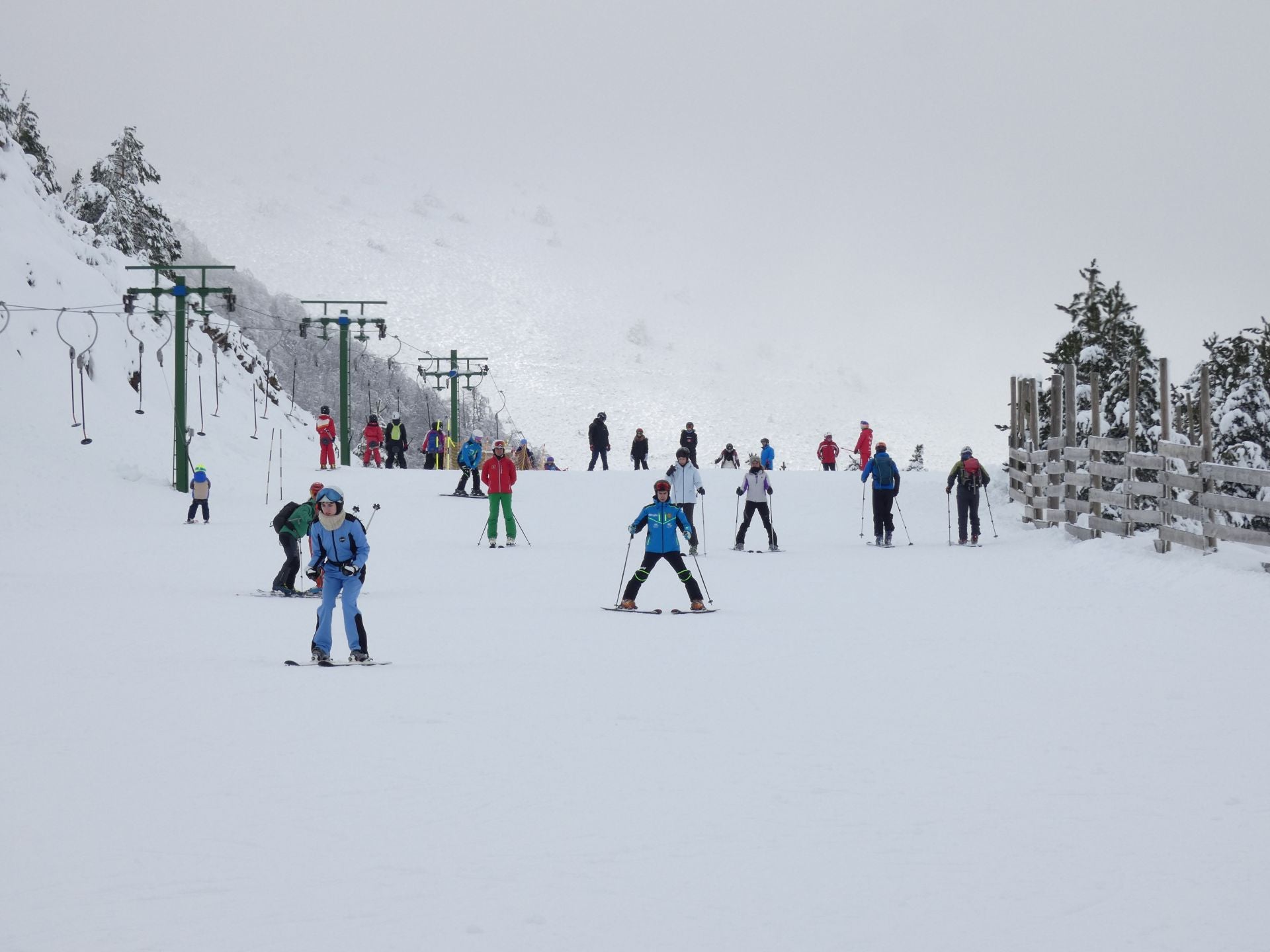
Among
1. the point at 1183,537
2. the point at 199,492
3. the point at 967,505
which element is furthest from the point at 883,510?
the point at 199,492

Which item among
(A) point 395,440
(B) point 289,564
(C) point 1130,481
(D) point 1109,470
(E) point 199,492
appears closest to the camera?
(B) point 289,564

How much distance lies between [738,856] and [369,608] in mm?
10920

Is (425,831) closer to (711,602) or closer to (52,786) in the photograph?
(52,786)

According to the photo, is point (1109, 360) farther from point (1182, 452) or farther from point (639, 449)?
point (1182, 452)

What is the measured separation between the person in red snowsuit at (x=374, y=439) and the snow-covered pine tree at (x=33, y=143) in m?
16.2

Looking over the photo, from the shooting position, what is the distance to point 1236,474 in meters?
16.5

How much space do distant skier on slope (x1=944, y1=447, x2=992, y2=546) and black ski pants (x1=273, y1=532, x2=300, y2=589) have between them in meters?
13.1

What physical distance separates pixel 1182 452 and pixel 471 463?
18.8 meters

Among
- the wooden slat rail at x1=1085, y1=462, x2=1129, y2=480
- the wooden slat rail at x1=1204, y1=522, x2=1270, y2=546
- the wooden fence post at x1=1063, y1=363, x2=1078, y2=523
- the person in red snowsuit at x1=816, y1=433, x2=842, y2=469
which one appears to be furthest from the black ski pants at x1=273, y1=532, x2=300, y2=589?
the person in red snowsuit at x1=816, y1=433, x2=842, y2=469

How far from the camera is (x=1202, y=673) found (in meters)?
10.5

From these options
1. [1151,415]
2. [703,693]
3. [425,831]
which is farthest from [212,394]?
[425,831]

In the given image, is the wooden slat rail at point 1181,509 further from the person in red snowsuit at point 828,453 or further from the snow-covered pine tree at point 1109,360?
the person in red snowsuit at point 828,453

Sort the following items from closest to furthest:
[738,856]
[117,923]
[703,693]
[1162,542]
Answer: [117,923] < [738,856] < [703,693] < [1162,542]

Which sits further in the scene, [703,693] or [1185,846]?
[703,693]
